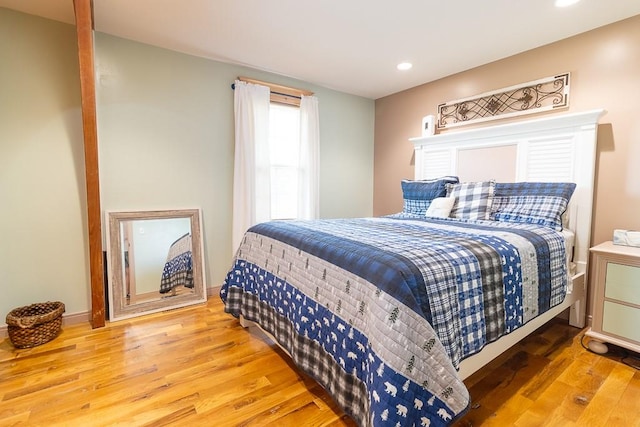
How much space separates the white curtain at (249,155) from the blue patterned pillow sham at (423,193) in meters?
1.50

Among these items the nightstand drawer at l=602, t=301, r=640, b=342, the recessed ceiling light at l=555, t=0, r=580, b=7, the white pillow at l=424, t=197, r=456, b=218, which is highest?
the recessed ceiling light at l=555, t=0, r=580, b=7

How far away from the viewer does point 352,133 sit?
13.2 ft

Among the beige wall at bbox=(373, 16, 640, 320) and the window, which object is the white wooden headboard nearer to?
the beige wall at bbox=(373, 16, 640, 320)

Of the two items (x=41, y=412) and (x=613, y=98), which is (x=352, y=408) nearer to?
(x=41, y=412)

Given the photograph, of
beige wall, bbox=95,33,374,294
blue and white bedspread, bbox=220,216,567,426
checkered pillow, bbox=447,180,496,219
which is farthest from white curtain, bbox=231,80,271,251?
checkered pillow, bbox=447,180,496,219

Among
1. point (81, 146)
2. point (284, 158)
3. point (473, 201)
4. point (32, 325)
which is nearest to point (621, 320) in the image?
point (473, 201)

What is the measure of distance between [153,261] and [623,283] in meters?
3.51

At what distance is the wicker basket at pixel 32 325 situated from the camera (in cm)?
205

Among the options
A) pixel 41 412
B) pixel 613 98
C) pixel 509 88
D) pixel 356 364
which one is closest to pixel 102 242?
pixel 41 412

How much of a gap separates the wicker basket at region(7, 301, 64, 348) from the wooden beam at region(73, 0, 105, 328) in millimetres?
229

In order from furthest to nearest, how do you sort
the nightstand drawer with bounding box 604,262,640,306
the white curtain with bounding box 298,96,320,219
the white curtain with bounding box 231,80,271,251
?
1. the white curtain with bounding box 298,96,320,219
2. the white curtain with bounding box 231,80,271,251
3. the nightstand drawer with bounding box 604,262,640,306

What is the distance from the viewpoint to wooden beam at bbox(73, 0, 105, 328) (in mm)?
2049

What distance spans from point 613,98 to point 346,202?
2665 millimetres

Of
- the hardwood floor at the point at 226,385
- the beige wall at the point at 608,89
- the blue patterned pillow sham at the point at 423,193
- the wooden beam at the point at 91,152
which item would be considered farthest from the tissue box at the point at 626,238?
the wooden beam at the point at 91,152
